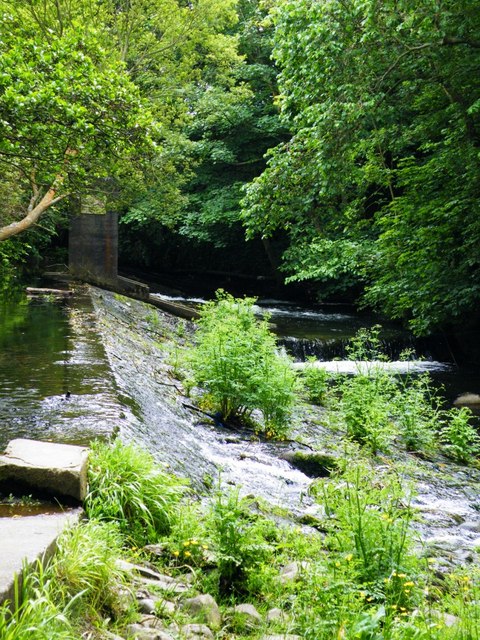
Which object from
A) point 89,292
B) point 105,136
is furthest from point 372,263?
point 105,136

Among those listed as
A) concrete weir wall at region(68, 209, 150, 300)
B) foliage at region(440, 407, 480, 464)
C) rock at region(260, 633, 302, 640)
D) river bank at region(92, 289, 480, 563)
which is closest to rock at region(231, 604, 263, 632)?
rock at region(260, 633, 302, 640)

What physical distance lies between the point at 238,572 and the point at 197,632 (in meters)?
0.73

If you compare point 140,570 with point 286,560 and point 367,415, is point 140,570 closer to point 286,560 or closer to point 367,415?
point 286,560

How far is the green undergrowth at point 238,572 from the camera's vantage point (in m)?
2.89

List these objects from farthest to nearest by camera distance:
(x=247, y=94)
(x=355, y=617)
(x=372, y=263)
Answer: (x=247, y=94) < (x=372, y=263) < (x=355, y=617)

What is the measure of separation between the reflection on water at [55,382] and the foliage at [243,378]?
1426 mm

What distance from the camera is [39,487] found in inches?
152

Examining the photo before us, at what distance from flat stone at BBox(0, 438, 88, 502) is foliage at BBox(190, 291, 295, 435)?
402 centimetres

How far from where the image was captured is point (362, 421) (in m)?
8.23

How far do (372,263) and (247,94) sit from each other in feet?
34.0

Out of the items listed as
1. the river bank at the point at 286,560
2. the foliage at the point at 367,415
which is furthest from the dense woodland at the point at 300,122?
the foliage at the point at 367,415

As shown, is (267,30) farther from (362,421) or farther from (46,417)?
(46,417)

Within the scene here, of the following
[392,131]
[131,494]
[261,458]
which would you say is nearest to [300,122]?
[392,131]

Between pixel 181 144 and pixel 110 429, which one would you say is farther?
pixel 181 144
